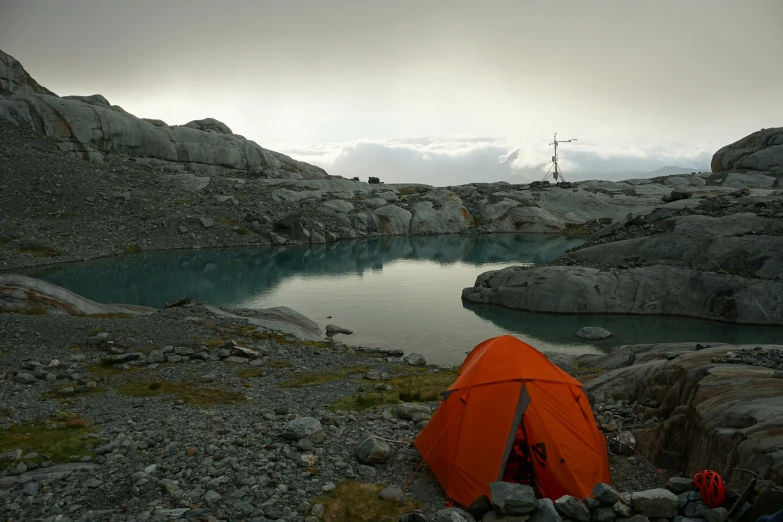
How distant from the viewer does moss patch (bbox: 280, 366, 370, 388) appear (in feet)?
80.9

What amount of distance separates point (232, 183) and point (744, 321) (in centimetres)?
9449

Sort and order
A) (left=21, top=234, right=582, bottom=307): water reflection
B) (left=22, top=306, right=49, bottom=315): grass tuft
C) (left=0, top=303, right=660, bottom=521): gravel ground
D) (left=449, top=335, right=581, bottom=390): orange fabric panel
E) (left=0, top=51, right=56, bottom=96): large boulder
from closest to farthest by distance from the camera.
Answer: (left=0, top=303, right=660, bottom=521): gravel ground → (left=449, top=335, right=581, bottom=390): orange fabric panel → (left=22, top=306, right=49, bottom=315): grass tuft → (left=21, top=234, right=582, bottom=307): water reflection → (left=0, top=51, right=56, bottom=96): large boulder

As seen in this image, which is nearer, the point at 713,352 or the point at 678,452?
the point at 678,452

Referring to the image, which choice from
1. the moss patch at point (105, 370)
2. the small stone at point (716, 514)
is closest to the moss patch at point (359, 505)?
the small stone at point (716, 514)

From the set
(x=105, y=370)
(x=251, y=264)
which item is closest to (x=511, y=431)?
(x=105, y=370)

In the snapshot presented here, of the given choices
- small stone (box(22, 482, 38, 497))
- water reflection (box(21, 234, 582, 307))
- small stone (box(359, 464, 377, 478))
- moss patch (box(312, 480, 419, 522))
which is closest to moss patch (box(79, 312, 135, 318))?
water reflection (box(21, 234, 582, 307))

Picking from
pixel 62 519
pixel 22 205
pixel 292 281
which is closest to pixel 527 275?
pixel 292 281

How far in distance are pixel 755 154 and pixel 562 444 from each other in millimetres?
132077

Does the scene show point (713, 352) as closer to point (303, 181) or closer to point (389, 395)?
point (389, 395)

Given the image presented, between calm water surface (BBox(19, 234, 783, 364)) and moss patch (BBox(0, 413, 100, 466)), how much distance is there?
845 inches

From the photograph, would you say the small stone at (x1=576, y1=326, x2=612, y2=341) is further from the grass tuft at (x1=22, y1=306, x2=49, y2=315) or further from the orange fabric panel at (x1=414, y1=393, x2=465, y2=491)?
the grass tuft at (x1=22, y1=306, x2=49, y2=315)

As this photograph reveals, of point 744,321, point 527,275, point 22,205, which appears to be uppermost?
point 22,205

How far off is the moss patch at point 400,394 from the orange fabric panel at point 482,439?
23.1 feet

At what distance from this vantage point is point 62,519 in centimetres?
1034
